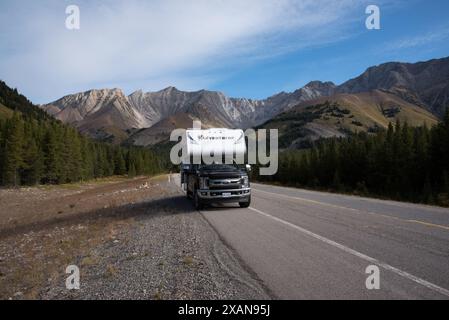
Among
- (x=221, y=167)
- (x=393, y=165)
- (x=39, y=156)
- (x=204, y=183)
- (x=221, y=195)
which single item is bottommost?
(x=221, y=195)

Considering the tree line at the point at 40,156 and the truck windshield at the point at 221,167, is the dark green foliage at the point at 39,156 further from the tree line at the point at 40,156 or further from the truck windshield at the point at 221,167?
the truck windshield at the point at 221,167

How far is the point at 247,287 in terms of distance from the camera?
6.02 meters

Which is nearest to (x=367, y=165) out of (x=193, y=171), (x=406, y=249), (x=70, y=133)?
(x=193, y=171)

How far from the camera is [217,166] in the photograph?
18312mm

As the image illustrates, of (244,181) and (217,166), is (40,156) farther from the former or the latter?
(244,181)

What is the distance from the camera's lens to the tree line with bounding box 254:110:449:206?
29.1 meters

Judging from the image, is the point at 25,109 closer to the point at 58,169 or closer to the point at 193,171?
the point at 58,169

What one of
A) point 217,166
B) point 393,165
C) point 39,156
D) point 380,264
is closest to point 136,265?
point 380,264

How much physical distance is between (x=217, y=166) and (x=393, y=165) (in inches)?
1152

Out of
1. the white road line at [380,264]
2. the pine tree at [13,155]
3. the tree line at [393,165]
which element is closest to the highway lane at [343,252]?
the white road line at [380,264]

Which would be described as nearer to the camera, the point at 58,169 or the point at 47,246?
the point at 47,246

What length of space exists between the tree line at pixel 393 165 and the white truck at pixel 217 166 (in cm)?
1110

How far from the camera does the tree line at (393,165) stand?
95.3 ft
